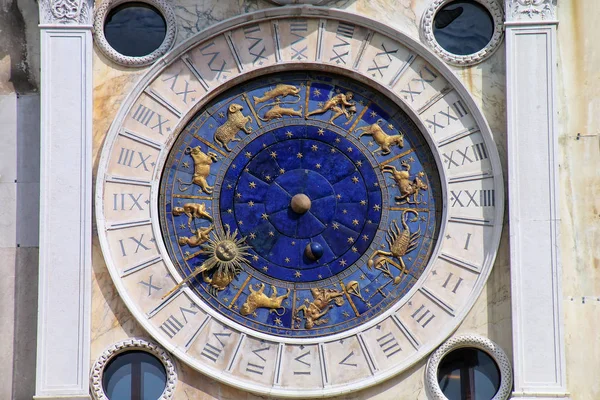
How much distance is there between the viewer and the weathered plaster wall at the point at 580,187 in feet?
52.0

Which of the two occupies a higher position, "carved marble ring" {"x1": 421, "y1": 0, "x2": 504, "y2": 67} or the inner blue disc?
"carved marble ring" {"x1": 421, "y1": 0, "x2": 504, "y2": 67}

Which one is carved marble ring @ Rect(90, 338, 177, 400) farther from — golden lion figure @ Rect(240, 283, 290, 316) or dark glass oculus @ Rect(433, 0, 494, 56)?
dark glass oculus @ Rect(433, 0, 494, 56)

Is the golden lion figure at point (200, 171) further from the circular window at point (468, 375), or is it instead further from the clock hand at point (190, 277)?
the circular window at point (468, 375)

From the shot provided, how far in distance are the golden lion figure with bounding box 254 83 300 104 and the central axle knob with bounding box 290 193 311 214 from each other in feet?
3.42

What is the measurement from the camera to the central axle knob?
1620 cm

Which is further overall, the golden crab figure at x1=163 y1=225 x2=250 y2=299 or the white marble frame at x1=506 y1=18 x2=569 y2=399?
the golden crab figure at x1=163 y1=225 x2=250 y2=299

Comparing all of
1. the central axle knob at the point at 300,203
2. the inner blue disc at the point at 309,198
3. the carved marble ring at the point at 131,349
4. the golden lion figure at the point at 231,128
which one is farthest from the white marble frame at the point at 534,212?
the carved marble ring at the point at 131,349

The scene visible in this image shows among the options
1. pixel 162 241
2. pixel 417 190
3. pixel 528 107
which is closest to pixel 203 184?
pixel 162 241

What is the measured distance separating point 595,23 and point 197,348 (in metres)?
5.06

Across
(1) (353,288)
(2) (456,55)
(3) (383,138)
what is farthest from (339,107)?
(1) (353,288)

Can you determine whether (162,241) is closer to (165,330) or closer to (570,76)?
(165,330)

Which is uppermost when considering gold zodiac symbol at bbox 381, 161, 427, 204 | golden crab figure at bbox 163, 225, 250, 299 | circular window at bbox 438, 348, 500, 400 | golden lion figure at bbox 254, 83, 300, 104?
golden lion figure at bbox 254, 83, 300, 104

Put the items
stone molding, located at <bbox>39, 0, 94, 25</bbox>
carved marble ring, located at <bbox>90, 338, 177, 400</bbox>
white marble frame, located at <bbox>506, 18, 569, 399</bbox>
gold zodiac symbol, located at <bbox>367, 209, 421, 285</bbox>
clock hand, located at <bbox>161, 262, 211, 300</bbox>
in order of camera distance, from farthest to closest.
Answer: stone molding, located at <bbox>39, 0, 94, 25</bbox>
gold zodiac symbol, located at <bbox>367, 209, 421, 285</bbox>
clock hand, located at <bbox>161, 262, 211, 300</bbox>
carved marble ring, located at <bbox>90, 338, 177, 400</bbox>
white marble frame, located at <bbox>506, 18, 569, 399</bbox>

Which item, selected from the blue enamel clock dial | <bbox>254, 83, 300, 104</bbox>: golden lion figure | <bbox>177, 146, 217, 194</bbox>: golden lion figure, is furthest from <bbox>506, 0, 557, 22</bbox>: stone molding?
<bbox>177, 146, 217, 194</bbox>: golden lion figure
